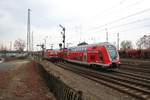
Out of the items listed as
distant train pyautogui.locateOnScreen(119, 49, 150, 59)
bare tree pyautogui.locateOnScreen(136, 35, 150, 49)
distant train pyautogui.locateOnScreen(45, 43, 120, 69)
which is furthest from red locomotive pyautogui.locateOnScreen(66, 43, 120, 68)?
bare tree pyautogui.locateOnScreen(136, 35, 150, 49)

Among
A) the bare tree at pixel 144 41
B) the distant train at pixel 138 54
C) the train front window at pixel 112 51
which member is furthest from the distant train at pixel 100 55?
the bare tree at pixel 144 41

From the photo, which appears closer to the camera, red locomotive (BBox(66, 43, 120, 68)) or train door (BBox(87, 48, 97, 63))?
red locomotive (BBox(66, 43, 120, 68))

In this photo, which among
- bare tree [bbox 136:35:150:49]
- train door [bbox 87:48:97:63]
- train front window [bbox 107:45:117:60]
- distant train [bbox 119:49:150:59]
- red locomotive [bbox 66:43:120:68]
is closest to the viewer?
red locomotive [bbox 66:43:120:68]

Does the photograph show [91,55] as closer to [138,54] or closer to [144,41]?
[138,54]

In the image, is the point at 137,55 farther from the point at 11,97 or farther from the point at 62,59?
the point at 11,97

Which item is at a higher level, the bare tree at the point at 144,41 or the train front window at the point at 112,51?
the bare tree at the point at 144,41

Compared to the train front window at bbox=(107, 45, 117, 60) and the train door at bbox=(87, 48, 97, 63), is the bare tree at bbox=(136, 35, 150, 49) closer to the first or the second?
the train door at bbox=(87, 48, 97, 63)

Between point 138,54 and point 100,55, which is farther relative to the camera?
point 138,54

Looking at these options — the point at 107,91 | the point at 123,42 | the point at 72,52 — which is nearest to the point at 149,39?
the point at 123,42

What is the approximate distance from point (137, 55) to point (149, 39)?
229 ft

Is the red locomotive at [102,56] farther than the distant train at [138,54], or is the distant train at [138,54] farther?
the distant train at [138,54]

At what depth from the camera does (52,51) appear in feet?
194

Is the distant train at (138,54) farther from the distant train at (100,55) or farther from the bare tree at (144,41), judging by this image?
the bare tree at (144,41)

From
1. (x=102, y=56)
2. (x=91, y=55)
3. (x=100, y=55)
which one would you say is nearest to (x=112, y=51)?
(x=102, y=56)
